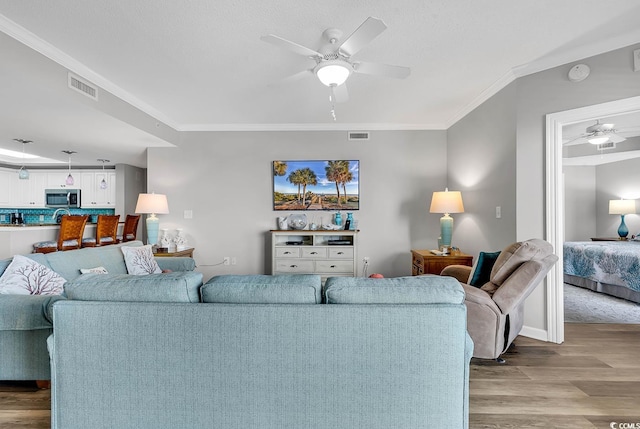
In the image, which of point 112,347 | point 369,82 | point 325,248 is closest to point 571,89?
point 369,82

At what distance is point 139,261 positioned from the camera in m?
3.18

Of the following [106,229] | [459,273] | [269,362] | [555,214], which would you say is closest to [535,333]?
[459,273]

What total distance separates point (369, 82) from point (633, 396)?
3.18 m

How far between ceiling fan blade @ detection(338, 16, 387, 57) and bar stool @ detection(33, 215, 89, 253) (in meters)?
3.97

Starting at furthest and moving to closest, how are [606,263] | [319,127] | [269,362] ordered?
[319,127], [606,263], [269,362]

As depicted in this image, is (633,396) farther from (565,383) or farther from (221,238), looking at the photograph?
(221,238)

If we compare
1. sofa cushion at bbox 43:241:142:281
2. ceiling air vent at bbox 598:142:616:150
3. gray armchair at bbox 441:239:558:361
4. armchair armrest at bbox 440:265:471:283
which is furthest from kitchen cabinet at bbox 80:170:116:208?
ceiling air vent at bbox 598:142:616:150

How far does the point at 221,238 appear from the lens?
4672 mm

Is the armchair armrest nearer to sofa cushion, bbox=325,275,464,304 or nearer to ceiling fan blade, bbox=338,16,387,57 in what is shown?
sofa cushion, bbox=325,275,464,304

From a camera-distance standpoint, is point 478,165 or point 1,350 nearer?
point 1,350

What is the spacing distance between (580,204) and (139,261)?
26.0ft

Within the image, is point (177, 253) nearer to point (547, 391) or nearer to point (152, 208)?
point (152, 208)

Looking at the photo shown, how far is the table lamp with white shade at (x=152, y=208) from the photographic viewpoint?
4.19 metres

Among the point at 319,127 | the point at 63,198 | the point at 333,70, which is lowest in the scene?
the point at 63,198
